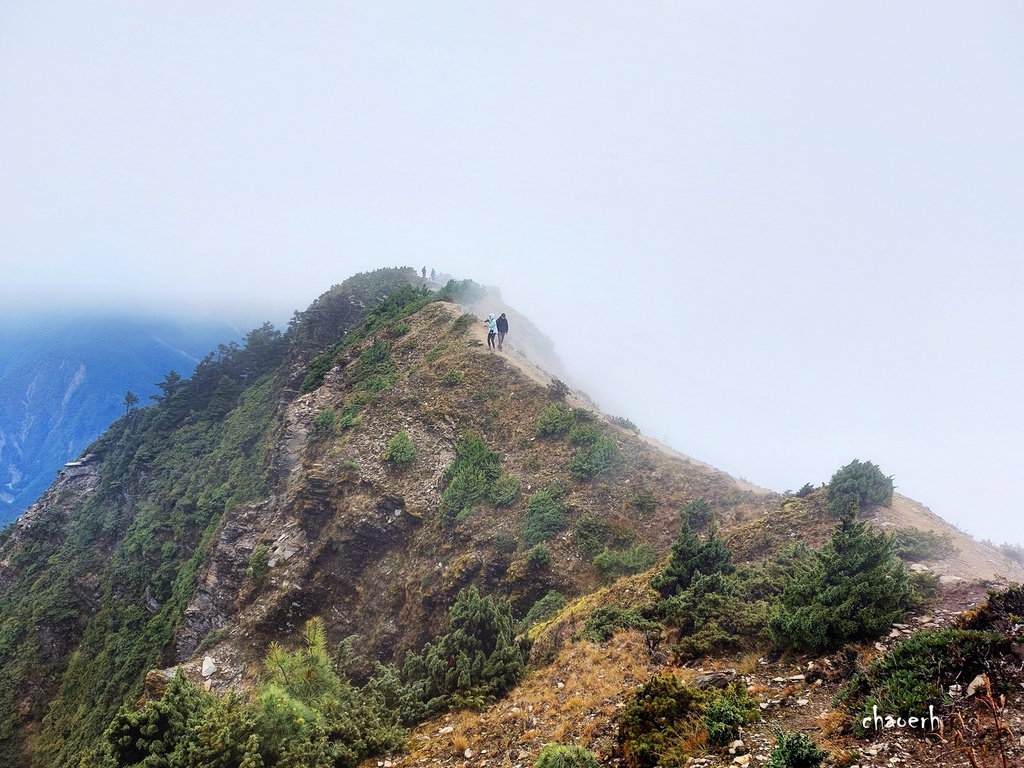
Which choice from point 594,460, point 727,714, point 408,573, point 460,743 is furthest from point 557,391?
point 727,714

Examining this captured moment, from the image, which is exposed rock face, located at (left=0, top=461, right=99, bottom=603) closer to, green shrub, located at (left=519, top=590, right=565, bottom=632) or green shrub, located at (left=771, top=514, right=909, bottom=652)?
green shrub, located at (left=519, top=590, right=565, bottom=632)

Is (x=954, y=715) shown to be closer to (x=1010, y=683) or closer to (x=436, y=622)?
(x=1010, y=683)

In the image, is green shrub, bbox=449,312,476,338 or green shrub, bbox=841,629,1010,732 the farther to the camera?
green shrub, bbox=449,312,476,338

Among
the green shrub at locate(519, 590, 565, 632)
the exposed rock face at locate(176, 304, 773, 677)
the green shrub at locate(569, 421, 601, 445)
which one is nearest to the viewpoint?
the green shrub at locate(519, 590, 565, 632)

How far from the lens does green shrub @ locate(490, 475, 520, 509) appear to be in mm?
20394

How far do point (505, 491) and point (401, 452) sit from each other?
572cm

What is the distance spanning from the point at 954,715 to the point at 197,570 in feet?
113

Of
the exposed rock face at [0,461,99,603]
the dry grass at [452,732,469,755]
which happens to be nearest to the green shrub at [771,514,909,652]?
the dry grass at [452,732,469,755]

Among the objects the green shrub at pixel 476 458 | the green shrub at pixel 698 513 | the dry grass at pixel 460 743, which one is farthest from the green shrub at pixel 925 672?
the green shrub at pixel 476 458

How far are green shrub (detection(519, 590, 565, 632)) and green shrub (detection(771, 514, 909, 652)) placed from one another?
7.74 m

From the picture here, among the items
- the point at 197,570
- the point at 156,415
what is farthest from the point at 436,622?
the point at 156,415

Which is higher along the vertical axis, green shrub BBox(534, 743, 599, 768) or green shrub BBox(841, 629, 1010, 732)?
green shrub BBox(841, 629, 1010, 732)

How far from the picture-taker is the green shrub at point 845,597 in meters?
8.04

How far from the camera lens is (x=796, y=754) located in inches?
192
